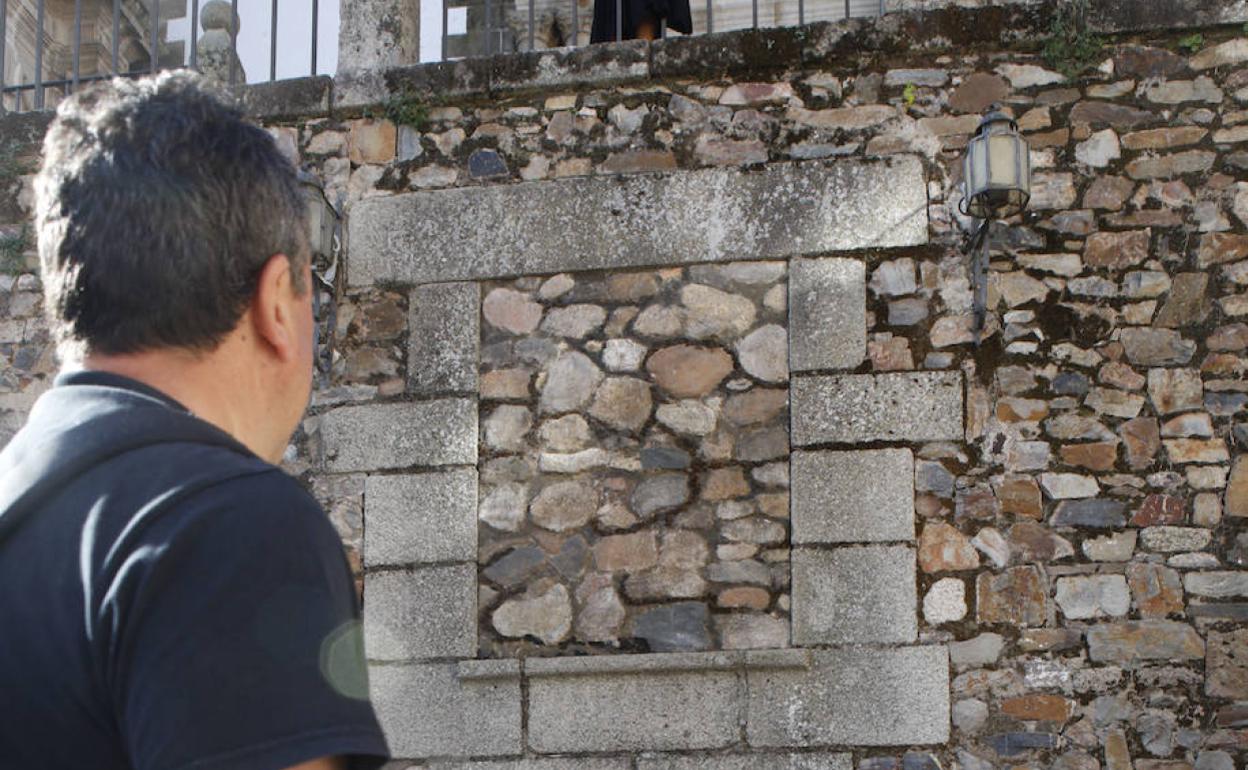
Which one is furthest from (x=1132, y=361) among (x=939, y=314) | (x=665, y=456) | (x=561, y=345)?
(x=561, y=345)

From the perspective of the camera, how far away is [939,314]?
201 inches

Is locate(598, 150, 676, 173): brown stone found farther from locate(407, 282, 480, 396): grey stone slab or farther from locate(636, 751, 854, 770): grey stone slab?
locate(636, 751, 854, 770): grey stone slab

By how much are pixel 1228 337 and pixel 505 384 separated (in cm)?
231

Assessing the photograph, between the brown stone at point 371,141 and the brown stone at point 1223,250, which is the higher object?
the brown stone at point 371,141

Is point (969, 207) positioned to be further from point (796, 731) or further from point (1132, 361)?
point (796, 731)

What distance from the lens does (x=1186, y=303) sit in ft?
16.5

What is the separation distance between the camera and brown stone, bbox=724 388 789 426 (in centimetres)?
514

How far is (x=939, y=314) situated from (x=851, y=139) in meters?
0.67

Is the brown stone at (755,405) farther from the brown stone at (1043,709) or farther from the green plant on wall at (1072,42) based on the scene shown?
the green plant on wall at (1072,42)

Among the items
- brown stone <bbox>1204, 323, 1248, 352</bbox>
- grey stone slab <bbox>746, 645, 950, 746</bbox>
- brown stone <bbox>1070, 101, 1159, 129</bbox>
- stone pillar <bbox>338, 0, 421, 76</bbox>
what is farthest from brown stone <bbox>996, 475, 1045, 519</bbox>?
stone pillar <bbox>338, 0, 421, 76</bbox>

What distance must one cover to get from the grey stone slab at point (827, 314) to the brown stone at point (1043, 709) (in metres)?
1.16

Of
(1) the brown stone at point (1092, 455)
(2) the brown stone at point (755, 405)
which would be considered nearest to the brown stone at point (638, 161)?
(2) the brown stone at point (755, 405)

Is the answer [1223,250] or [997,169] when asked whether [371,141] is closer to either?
[997,169]

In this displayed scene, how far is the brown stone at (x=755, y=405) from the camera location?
16.9 feet
